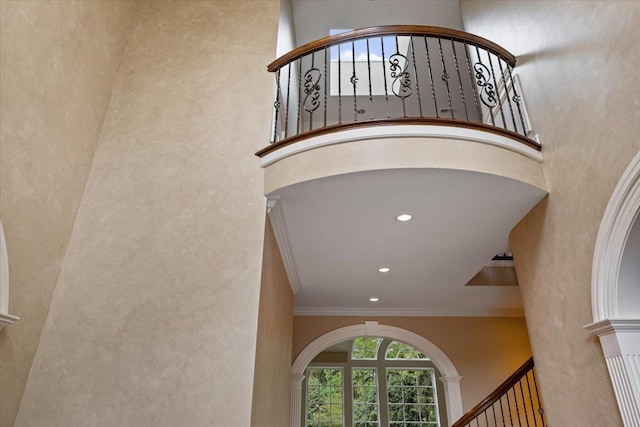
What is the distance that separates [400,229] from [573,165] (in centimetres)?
130

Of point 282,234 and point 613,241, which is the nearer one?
point 613,241

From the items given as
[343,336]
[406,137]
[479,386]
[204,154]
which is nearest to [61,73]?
[204,154]

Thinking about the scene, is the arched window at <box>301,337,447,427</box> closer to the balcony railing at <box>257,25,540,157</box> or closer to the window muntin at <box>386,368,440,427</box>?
the window muntin at <box>386,368,440,427</box>

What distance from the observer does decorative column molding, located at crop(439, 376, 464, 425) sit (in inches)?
Answer: 216

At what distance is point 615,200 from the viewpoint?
6.95 feet

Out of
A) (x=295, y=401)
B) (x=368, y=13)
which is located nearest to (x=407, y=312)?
(x=295, y=401)

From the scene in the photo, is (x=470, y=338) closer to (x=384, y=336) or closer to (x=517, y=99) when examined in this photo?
(x=384, y=336)

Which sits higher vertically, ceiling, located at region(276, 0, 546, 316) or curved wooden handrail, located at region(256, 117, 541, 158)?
curved wooden handrail, located at region(256, 117, 541, 158)

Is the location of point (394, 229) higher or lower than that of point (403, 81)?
lower

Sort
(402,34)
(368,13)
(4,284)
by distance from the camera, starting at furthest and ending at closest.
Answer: (368,13)
(402,34)
(4,284)

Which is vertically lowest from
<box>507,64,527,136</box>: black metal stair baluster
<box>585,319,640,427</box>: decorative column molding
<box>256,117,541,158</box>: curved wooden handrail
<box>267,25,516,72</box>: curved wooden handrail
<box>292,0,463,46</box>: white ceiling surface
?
<box>585,319,640,427</box>: decorative column molding

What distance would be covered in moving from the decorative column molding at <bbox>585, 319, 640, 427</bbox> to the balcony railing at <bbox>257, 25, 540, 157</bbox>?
51.4 inches

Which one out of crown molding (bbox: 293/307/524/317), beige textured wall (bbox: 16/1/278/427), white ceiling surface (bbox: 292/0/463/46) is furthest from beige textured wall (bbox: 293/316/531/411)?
white ceiling surface (bbox: 292/0/463/46)

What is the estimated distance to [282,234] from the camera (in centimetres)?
334
